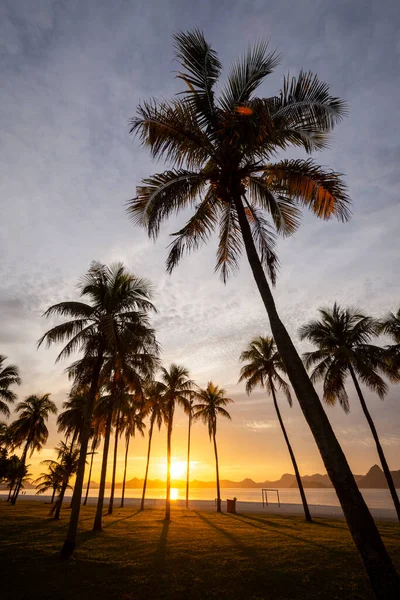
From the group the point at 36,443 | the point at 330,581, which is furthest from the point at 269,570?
the point at 36,443

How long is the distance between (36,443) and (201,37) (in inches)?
1808

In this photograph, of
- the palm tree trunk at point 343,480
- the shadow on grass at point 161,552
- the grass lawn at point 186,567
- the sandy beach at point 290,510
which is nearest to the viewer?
the palm tree trunk at point 343,480

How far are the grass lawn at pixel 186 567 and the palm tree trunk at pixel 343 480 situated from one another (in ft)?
12.9

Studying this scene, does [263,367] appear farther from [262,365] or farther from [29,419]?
[29,419]

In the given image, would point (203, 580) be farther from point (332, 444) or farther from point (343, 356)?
point (343, 356)

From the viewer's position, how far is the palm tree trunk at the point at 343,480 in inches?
152

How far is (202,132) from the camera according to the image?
8094 millimetres

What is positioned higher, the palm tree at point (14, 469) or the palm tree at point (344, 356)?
the palm tree at point (344, 356)

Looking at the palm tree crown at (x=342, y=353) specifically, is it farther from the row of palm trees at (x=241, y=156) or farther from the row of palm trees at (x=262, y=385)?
the row of palm trees at (x=241, y=156)

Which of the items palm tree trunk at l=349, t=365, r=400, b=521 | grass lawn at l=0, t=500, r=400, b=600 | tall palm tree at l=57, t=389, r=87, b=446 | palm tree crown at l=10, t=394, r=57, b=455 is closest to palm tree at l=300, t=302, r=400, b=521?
palm tree trunk at l=349, t=365, r=400, b=521

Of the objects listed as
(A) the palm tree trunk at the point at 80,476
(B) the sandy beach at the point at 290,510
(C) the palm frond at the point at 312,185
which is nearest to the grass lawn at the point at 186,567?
(A) the palm tree trunk at the point at 80,476

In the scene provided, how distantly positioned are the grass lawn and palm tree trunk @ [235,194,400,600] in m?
3.94

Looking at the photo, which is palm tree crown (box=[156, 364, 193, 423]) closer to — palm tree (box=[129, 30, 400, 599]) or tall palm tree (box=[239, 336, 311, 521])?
tall palm tree (box=[239, 336, 311, 521])

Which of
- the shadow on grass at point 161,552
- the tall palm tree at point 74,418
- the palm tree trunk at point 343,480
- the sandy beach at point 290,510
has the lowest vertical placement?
the sandy beach at point 290,510
